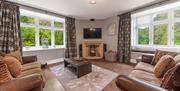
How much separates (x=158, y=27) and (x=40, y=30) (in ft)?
15.0

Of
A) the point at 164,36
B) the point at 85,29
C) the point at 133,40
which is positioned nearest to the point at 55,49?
the point at 85,29

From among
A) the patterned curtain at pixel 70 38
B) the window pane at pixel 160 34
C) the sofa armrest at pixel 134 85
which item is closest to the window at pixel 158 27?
the window pane at pixel 160 34

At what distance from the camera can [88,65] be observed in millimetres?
3322

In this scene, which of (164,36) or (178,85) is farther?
(164,36)

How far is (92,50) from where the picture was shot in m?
6.01

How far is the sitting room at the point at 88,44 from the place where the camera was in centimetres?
173

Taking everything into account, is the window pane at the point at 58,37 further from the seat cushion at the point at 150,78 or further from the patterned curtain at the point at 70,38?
the seat cushion at the point at 150,78

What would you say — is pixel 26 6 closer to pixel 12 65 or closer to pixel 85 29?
pixel 12 65

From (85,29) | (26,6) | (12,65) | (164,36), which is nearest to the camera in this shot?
(12,65)

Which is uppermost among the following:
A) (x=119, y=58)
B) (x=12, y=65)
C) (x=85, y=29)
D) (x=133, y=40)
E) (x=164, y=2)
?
(x=164, y=2)

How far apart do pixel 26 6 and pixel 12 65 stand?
2539 millimetres

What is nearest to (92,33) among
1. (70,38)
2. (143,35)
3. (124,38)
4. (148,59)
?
(70,38)

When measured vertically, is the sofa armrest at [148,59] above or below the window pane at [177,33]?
below

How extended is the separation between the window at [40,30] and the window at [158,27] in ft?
11.3
